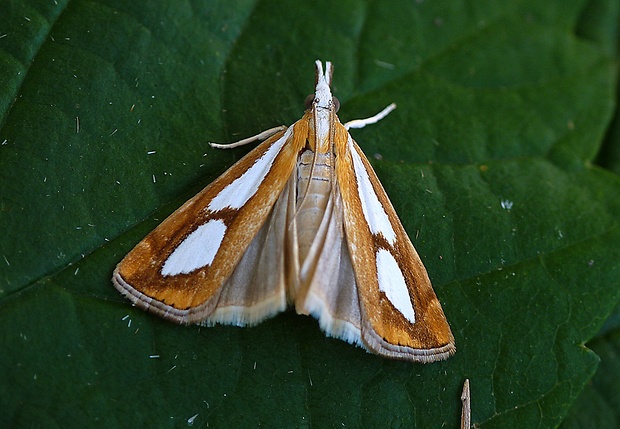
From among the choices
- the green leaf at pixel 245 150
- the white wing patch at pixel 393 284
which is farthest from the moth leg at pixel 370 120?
the white wing patch at pixel 393 284

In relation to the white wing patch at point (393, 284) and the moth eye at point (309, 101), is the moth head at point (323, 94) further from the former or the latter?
the white wing patch at point (393, 284)

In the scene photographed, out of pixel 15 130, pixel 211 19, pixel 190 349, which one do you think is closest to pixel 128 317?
pixel 190 349

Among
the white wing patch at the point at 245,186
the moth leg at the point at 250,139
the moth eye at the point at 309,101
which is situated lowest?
the white wing patch at the point at 245,186

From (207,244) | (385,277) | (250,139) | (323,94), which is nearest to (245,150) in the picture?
(250,139)

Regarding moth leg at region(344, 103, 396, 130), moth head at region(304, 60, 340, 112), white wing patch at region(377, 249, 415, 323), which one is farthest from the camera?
moth leg at region(344, 103, 396, 130)

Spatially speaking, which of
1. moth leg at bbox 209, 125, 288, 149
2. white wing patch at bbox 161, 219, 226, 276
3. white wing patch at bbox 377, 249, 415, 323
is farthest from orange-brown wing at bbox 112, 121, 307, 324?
white wing patch at bbox 377, 249, 415, 323

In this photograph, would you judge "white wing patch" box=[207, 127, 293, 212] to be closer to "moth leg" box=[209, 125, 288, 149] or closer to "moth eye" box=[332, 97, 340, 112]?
"moth leg" box=[209, 125, 288, 149]

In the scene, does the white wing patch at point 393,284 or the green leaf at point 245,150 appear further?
the white wing patch at point 393,284

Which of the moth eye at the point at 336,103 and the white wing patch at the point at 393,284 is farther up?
the moth eye at the point at 336,103

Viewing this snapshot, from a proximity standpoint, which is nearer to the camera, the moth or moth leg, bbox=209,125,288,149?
the moth
